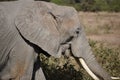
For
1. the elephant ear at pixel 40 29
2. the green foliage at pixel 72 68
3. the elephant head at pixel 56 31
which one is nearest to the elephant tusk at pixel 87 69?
the elephant head at pixel 56 31

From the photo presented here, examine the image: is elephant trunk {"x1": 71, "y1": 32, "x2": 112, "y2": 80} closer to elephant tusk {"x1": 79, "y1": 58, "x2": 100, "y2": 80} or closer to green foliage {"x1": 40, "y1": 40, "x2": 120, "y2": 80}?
elephant tusk {"x1": 79, "y1": 58, "x2": 100, "y2": 80}

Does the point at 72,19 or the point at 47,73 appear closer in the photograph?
the point at 72,19

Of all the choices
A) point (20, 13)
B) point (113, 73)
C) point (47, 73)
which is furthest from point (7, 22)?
point (113, 73)

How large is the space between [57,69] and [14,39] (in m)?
2.18

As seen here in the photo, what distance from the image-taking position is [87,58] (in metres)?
5.63

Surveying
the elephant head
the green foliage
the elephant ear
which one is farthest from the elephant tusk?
the green foliage

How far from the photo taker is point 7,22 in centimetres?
538

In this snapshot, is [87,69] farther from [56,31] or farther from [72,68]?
[72,68]

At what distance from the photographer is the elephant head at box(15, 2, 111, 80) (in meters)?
5.46

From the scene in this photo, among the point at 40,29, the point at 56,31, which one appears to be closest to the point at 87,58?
the point at 56,31

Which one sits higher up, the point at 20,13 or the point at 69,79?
the point at 20,13

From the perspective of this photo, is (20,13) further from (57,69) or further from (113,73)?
(113,73)

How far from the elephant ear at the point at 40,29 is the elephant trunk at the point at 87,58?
0.26 metres

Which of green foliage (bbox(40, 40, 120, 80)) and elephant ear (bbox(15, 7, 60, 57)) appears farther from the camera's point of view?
green foliage (bbox(40, 40, 120, 80))
